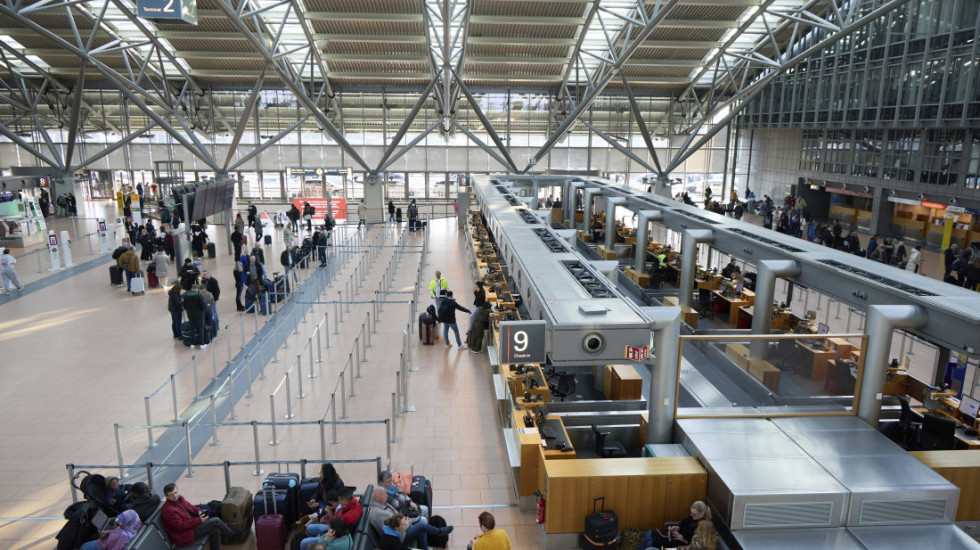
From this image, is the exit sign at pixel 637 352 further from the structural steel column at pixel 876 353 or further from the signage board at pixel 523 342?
the structural steel column at pixel 876 353

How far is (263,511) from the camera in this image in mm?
7426

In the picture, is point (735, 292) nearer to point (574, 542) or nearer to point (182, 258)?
point (574, 542)

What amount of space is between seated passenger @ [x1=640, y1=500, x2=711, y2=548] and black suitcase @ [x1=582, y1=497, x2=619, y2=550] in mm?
340

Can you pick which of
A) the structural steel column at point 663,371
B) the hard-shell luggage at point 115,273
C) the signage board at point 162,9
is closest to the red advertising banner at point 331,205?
the hard-shell luggage at point 115,273

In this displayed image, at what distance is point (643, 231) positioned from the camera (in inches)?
734

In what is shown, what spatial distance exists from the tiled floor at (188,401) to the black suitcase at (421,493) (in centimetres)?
42

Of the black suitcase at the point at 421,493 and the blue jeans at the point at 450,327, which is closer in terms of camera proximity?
the black suitcase at the point at 421,493

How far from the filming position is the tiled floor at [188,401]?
27.3 feet

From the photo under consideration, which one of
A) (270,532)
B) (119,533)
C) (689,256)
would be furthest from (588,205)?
(119,533)

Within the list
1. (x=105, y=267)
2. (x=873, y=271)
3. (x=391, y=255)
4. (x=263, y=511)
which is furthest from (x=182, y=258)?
(x=873, y=271)

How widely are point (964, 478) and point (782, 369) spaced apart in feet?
8.69

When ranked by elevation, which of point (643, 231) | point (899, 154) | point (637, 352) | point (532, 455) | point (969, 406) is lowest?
point (532, 455)

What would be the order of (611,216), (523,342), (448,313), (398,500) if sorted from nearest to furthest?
(398,500) → (523,342) → (448,313) → (611,216)

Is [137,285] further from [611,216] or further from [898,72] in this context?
[898,72]
